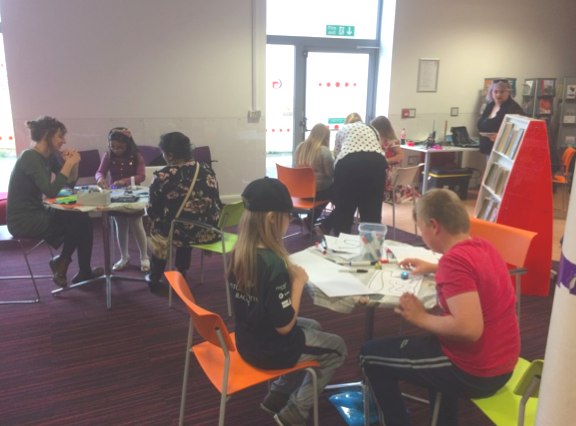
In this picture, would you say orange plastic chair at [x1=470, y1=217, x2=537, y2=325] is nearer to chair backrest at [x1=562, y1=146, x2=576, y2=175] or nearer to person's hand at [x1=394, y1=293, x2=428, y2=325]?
person's hand at [x1=394, y1=293, x2=428, y2=325]

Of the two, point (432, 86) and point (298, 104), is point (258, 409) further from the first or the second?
point (432, 86)

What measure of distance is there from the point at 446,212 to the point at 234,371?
94 cm

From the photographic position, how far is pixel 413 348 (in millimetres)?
1674

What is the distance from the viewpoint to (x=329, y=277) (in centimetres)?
186

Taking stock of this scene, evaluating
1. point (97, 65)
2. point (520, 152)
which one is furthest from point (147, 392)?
point (97, 65)

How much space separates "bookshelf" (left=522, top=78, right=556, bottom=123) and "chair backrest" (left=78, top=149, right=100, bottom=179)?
6301 millimetres

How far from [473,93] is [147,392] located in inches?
266

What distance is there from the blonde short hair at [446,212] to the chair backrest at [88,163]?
4460 mm

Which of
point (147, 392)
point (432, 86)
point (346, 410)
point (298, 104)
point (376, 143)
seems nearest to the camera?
point (346, 410)

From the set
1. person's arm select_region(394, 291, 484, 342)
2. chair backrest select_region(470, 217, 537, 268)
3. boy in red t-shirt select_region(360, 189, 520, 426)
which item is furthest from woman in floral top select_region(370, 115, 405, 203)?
person's arm select_region(394, 291, 484, 342)

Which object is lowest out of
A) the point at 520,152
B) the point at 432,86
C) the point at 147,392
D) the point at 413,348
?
the point at 147,392

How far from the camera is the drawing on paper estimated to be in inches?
68.9

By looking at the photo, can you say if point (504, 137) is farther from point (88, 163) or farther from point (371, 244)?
point (88, 163)

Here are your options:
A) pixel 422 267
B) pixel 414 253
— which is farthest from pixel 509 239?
pixel 422 267
